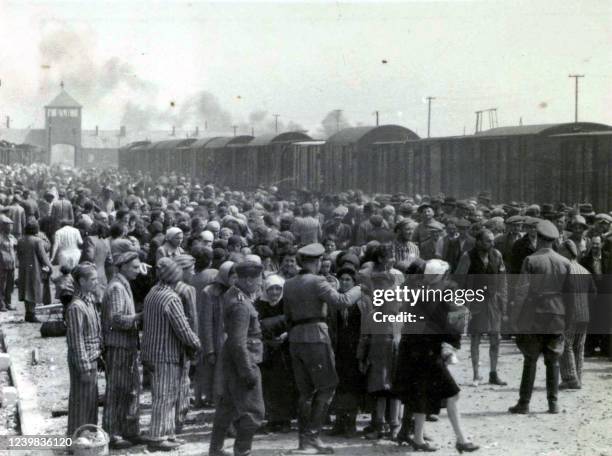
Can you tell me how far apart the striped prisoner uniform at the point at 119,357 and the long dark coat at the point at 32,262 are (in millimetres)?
7245

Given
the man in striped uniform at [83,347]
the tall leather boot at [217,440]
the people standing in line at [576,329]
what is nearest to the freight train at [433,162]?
the people standing in line at [576,329]

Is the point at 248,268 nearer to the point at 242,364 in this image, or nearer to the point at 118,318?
the point at 242,364

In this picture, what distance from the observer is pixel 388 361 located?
7797 millimetres

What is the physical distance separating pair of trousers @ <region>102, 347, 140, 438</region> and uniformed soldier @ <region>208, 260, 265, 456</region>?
1.13 metres

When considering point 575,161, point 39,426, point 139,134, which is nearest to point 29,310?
point 39,426

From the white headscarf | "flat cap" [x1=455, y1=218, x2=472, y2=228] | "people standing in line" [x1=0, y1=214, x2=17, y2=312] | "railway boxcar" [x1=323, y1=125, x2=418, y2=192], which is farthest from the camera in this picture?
"railway boxcar" [x1=323, y1=125, x2=418, y2=192]

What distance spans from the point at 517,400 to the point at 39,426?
5.06 metres

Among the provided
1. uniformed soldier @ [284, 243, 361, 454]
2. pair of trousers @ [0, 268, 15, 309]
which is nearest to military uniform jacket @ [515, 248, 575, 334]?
uniformed soldier @ [284, 243, 361, 454]

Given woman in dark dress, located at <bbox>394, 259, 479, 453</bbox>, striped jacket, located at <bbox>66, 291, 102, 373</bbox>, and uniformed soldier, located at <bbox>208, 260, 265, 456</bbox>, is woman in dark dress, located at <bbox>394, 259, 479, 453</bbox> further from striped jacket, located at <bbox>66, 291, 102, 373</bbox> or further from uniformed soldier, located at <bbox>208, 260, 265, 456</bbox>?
striped jacket, located at <bbox>66, 291, 102, 373</bbox>

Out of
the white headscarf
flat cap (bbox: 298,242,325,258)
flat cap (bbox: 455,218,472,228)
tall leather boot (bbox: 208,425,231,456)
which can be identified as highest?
flat cap (bbox: 455,218,472,228)

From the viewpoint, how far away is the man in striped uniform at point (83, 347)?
7340mm

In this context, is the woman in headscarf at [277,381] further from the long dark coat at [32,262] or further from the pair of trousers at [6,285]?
the pair of trousers at [6,285]

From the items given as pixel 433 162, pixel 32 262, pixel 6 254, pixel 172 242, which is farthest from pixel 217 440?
pixel 433 162

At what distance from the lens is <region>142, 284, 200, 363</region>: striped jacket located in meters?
7.32
